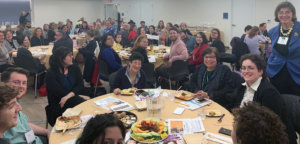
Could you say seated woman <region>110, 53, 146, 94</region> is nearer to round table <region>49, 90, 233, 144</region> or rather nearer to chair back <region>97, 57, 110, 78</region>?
round table <region>49, 90, 233, 144</region>

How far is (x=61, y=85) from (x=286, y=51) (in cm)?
284

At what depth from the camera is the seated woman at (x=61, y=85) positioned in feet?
10.1

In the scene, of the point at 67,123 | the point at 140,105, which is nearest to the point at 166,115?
the point at 140,105

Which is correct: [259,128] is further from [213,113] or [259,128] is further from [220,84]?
[220,84]

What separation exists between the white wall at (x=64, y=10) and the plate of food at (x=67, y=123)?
1306cm

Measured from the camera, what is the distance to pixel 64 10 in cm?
1473

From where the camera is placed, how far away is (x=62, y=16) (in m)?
14.7

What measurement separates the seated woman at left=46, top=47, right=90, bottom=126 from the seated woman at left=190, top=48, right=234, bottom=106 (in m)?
1.57

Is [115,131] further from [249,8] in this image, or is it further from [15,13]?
[15,13]

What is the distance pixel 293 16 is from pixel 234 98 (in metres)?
1.20

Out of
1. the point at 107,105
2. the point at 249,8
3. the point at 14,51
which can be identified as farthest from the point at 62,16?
the point at 107,105

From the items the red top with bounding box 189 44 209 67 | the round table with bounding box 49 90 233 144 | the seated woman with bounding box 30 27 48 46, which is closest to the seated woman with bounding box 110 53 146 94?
the round table with bounding box 49 90 233 144

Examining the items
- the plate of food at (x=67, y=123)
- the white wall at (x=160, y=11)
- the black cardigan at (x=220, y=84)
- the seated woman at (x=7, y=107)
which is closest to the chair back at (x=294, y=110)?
the black cardigan at (x=220, y=84)

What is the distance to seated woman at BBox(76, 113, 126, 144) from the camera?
4.33 feet
